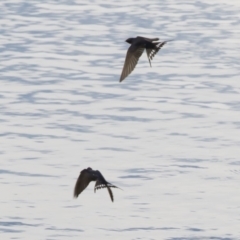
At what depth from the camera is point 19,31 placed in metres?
27.2

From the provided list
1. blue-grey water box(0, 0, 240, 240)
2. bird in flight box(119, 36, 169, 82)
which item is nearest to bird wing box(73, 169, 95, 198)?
bird in flight box(119, 36, 169, 82)

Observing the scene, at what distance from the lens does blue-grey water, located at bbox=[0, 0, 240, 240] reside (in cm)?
1512

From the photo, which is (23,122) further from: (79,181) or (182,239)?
(79,181)

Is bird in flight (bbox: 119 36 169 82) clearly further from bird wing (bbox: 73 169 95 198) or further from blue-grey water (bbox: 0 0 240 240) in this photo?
blue-grey water (bbox: 0 0 240 240)

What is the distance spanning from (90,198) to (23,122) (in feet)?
12.3

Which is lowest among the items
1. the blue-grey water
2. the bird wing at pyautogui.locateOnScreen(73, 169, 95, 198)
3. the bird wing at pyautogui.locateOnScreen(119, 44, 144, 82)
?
the blue-grey water

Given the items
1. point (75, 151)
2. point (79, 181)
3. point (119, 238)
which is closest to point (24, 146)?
point (75, 151)

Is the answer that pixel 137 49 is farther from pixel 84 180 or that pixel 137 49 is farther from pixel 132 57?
pixel 84 180

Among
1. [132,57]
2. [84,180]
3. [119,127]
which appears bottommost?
[119,127]

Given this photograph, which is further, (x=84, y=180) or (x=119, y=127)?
(x=119, y=127)

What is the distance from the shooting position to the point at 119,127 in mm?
18984

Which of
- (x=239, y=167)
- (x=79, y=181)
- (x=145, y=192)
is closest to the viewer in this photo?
(x=79, y=181)

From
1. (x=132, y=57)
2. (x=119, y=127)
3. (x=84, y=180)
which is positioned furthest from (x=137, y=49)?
(x=119, y=127)

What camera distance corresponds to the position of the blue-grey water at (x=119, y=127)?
49.6 feet
